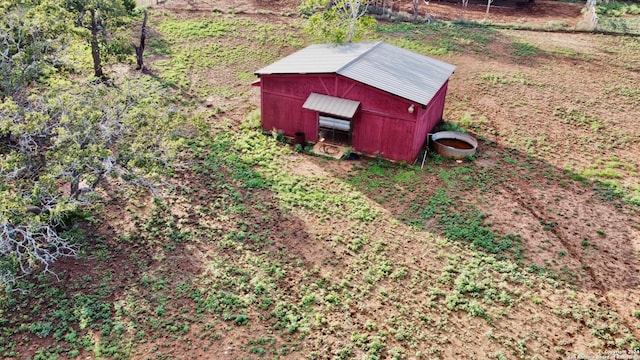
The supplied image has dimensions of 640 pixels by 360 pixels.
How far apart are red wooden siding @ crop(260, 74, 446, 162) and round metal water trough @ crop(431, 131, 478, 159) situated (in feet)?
2.29

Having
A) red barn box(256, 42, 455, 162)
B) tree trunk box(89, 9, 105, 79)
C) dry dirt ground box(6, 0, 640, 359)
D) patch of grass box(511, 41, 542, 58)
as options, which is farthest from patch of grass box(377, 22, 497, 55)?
tree trunk box(89, 9, 105, 79)

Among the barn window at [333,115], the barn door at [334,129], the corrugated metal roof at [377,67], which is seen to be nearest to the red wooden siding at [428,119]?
the corrugated metal roof at [377,67]

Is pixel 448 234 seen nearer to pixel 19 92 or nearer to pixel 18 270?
pixel 18 270

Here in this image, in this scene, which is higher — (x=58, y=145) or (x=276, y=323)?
(x=58, y=145)

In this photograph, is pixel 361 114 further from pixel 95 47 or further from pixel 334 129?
pixel 95 47

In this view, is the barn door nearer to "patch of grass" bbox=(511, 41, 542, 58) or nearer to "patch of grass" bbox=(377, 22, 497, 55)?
"patch of grass" bbox=(377, 22, 497, 55)

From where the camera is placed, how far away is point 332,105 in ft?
72.8

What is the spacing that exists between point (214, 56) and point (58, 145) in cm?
1923

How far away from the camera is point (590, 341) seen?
13.7 metres

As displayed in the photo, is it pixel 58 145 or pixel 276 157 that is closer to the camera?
pixel 58 145

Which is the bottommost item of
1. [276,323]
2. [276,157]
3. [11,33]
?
[276,323]

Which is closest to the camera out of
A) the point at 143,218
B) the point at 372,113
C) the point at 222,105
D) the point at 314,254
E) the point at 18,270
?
the point at 18,270

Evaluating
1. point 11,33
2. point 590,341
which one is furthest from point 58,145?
→ point 590,341

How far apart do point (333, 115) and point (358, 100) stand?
1309mm
